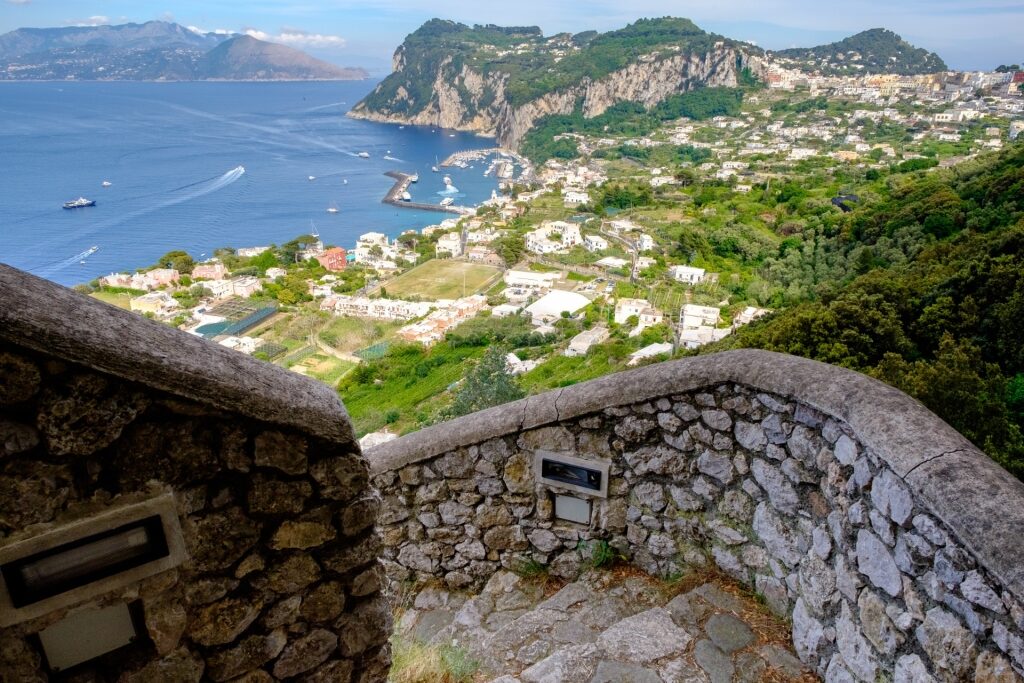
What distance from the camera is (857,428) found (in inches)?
84.4

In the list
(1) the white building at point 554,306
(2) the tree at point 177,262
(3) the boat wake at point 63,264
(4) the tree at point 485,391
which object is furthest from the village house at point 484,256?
(4) the tree at point 485,391

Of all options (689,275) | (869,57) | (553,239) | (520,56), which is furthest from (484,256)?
(869,57)

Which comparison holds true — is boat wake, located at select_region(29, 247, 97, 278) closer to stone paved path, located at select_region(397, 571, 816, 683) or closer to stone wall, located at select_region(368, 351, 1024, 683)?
stone wall, located at select_region(368, 351, 1024, 683)

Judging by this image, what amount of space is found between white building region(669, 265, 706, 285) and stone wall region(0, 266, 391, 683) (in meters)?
34.8

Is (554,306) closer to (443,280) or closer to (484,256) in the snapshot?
(443,280)

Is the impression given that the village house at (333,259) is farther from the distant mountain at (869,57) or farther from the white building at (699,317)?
the distant mountain at (869,57)

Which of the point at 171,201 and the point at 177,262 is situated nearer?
the point at 177,262

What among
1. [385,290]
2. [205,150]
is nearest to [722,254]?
[385,290]

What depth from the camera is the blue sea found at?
1889 inches

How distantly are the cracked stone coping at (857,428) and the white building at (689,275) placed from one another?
33.3 metres

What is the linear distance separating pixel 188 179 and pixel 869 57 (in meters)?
149

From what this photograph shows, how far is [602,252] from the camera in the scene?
46219mm

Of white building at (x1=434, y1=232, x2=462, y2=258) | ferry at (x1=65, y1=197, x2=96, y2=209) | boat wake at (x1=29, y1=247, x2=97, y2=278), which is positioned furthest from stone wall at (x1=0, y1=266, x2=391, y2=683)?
ferry at (x1=65, y1=197, x2=96, y2=209)

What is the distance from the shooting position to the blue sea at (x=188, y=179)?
47969 mm
